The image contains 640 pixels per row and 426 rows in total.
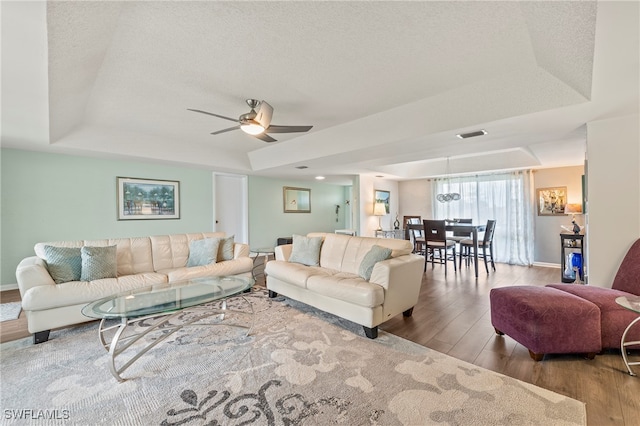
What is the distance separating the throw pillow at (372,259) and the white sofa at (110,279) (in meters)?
1.92

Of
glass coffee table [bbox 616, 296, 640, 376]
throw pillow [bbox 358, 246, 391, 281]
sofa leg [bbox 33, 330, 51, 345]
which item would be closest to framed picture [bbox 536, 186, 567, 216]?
glass coffee table [bbox 616, 296, 640, 376]

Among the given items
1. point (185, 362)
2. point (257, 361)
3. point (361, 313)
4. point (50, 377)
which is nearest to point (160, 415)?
point (185, 362)

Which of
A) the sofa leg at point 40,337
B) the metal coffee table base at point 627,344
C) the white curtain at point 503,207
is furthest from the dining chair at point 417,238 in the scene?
the sofa leg at point 40,337

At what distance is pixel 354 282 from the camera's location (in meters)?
2.73

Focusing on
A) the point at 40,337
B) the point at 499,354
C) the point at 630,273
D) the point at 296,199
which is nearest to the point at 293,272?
the point at 499,354

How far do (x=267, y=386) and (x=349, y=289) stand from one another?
3.67ft

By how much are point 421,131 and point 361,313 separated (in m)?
2.19

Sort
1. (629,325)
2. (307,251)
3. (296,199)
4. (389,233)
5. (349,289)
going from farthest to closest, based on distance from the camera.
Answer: (296,199), (389,233), (307,251), (349,289), (629,325)

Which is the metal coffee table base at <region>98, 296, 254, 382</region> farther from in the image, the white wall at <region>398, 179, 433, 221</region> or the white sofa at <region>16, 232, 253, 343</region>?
the white wall at <region>398, 179, 433, 221</region>

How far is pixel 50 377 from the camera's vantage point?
1.93m

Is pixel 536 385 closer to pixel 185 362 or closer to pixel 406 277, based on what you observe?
pixel 406 277

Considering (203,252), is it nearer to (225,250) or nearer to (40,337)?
(225,250)

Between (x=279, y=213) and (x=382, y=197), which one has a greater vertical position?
(x=382, y=197)

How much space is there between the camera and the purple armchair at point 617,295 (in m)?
2.08
